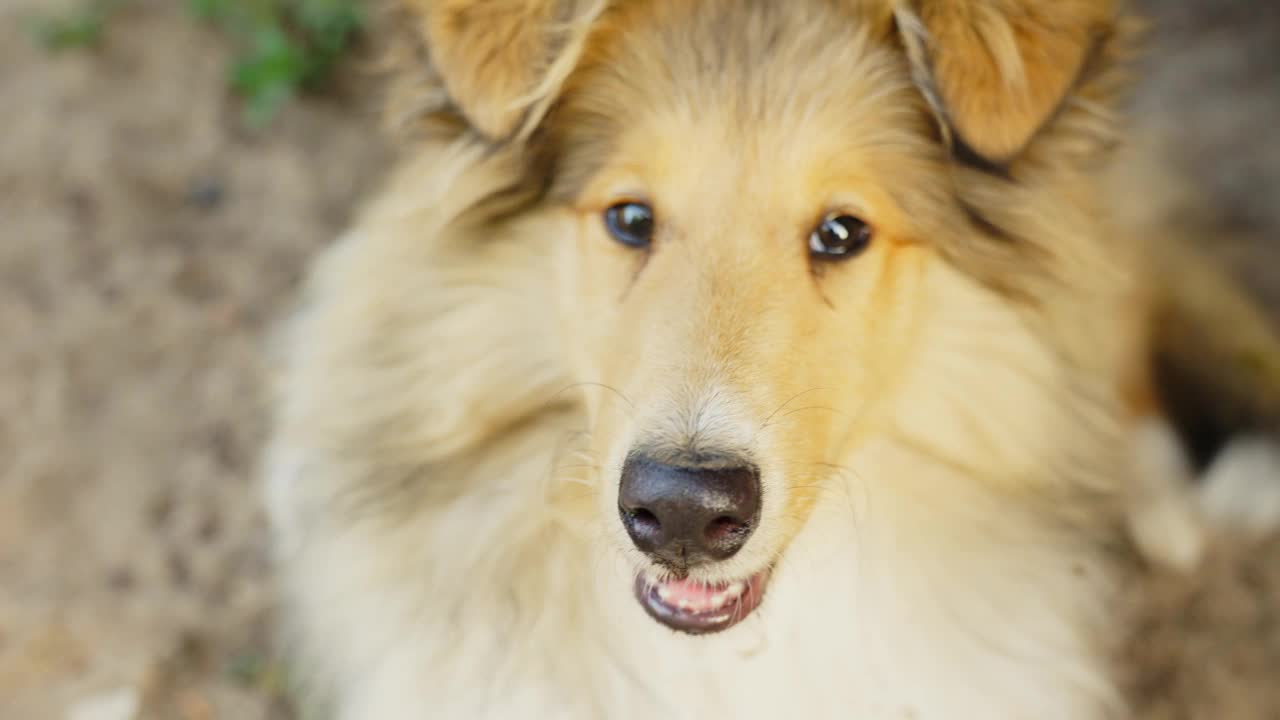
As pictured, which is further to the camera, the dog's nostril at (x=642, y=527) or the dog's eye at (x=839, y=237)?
the dog's eye at (x=839, y=237)

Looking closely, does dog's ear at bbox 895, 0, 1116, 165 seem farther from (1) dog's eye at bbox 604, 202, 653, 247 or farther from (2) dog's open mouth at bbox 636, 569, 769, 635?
(2) dog's open mouth at bbox 636, 569, 769, 635

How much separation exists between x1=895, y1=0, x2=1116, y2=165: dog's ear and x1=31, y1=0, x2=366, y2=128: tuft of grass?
2.61 meters

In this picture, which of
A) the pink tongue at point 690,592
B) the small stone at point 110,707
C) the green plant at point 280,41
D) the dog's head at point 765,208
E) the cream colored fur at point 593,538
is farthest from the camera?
the green plant at point 280,41

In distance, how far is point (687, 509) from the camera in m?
1.80

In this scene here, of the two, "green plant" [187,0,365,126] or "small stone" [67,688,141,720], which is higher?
"green plant" [187,0,365,126]

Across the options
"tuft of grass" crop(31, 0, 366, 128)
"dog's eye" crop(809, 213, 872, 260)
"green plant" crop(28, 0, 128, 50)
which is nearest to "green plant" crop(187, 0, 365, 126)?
"tuft of grass" crop(31, 0, 366, 128)

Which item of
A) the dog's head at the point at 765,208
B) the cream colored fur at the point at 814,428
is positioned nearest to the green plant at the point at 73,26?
the cream colored fur at the point at 814,428

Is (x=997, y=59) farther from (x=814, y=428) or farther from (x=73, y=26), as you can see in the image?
(x=73, y=26)

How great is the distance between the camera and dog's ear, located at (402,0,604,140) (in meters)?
2.03

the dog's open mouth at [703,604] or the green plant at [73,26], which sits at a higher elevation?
the dog's open mouth at [703,604]

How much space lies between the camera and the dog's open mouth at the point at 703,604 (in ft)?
6.64

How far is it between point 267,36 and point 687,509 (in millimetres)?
2874

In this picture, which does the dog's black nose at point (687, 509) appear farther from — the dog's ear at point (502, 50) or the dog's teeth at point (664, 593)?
the dog's ear at point (502, 50)

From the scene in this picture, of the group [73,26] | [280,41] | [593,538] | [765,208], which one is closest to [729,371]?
[765,208]
